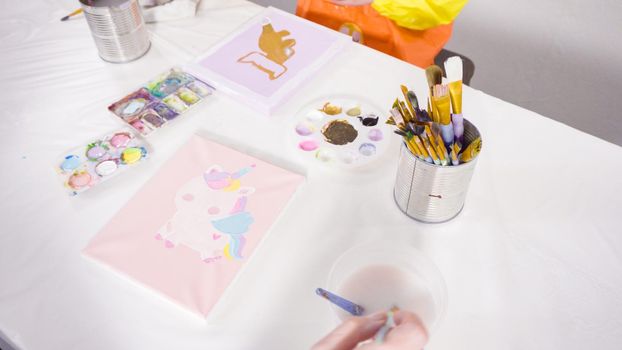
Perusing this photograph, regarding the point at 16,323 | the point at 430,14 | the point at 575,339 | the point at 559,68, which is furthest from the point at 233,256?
the point at 559,68

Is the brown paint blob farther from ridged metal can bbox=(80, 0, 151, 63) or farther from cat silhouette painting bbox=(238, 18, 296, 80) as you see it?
ridged metal can bbox=(80, 0, 151, 63)

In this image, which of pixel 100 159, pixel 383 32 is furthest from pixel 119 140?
pixel 383 32

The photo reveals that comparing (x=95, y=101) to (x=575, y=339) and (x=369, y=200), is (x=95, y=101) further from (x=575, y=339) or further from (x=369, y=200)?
(x=575, y=339)

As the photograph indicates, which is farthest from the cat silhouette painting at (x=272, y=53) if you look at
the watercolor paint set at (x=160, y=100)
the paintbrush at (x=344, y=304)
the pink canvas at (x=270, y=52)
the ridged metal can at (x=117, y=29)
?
the paintbrush at (x=344, y=304)

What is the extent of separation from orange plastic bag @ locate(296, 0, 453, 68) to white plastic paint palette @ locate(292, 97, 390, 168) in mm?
348

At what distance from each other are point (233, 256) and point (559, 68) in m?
1.20

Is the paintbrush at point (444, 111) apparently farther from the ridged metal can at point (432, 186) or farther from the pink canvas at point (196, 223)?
the pink canvas at point (196, 223)

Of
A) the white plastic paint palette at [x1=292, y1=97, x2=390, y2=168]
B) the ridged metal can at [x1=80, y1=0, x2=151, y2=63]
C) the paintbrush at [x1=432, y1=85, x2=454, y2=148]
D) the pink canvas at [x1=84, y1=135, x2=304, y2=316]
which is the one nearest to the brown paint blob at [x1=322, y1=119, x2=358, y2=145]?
the white plastic paint palette at [x1=292, y1=97, x2=390, y2=168]

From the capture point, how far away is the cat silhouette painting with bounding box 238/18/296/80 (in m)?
0.88

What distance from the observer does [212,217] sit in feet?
2.16

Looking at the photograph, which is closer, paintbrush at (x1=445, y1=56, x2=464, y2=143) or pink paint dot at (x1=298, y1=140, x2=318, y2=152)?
paintbrush at (x1=445, y1=56, x2=464, y2=143)

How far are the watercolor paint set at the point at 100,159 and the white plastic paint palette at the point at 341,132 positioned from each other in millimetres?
263

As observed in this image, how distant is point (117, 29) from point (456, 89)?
2.14 ft

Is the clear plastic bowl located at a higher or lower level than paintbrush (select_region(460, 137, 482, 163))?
lower
